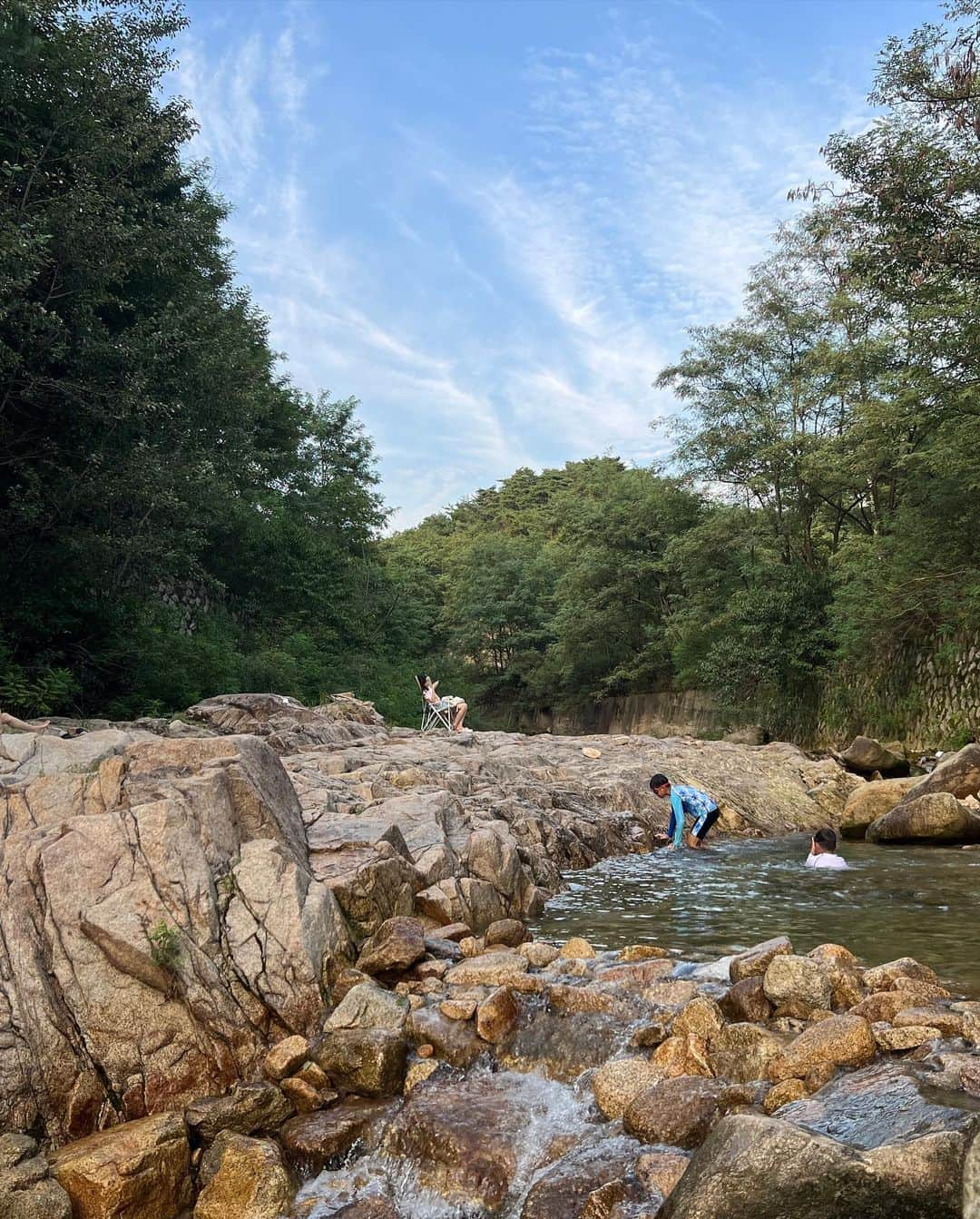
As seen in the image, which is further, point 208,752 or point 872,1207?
point 208,752

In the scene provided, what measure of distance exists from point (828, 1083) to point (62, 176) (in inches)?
613

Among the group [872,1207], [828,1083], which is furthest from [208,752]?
[872,1207]

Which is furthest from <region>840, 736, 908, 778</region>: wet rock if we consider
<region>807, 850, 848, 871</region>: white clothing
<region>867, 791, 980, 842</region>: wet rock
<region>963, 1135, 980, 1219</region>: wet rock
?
<region>963, 1135, 980, 1219</region>: wet rock

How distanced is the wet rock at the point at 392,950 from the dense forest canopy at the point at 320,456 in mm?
9396

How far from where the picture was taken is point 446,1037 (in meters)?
4.95

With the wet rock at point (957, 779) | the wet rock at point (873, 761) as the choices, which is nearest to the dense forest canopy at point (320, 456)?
the wet rock at point (873, 761)

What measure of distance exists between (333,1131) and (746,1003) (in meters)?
2.31

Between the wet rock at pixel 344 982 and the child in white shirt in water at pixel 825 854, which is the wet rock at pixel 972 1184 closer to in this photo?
the wet rock at pixel 344 982

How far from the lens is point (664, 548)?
37094 mm

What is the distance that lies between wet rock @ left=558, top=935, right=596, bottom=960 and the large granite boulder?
1.57 metres

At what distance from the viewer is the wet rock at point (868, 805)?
13344 millimetres

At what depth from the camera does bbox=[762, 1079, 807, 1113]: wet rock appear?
13.2ft

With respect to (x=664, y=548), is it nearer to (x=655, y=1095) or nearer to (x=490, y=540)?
(x=490, y=540)

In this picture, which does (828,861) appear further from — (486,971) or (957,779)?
(486,971)
